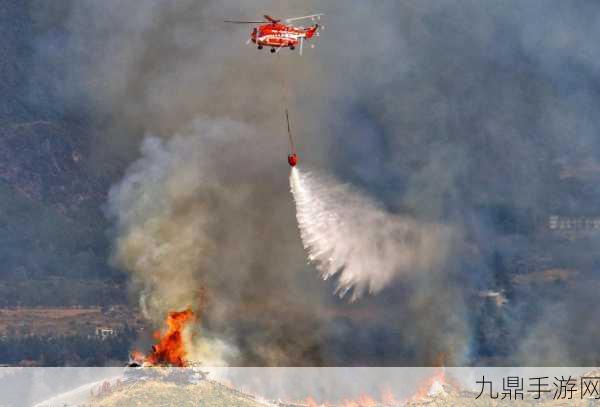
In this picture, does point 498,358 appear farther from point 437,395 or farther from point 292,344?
point 292,344

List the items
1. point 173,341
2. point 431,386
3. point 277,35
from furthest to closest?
point 173,341
point 431,386
point 277,35

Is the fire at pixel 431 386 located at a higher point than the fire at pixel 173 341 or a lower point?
lower

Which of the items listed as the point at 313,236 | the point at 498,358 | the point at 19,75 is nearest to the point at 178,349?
the point at 313,236

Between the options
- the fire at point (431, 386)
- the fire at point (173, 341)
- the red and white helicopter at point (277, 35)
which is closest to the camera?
the red and white helicopter at point (277, 35)

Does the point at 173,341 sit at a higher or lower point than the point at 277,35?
lower

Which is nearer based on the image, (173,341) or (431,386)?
(431,386)

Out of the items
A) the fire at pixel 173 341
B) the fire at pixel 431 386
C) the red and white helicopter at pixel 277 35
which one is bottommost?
the fire at pixel 431 386

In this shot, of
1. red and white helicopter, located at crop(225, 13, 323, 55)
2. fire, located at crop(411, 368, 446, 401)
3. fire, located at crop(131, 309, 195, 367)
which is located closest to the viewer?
red and white helicopter, located at crop(225, 13, 323, 55)

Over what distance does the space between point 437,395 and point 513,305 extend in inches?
295

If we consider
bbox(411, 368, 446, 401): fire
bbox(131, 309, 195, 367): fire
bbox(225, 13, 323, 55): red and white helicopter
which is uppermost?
bbox(225, 13, 323, 55): red and white helicopter

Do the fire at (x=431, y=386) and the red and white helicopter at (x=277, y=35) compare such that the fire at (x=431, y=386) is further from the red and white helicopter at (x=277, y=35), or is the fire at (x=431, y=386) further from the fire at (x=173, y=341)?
the red and white helicopter at (x=277, y=35)

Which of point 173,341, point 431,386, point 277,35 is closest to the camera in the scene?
point 277,35

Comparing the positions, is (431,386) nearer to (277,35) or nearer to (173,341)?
(173,341)

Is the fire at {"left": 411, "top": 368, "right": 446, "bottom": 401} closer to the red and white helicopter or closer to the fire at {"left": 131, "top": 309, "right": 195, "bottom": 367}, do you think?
the fire at {"left": 131, "top": 309, "right": 195, "bottom": 367}
